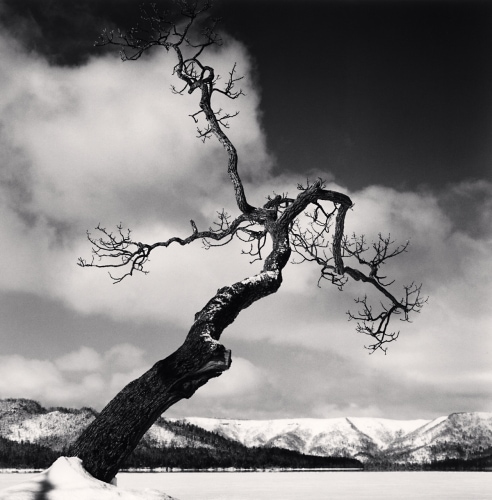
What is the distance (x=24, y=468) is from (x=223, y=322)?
14128cm

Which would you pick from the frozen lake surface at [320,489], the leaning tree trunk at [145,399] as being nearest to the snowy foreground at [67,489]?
the leaning tree trunk at [145,399]

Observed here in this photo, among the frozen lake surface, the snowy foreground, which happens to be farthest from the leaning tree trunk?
the frozen lake surface

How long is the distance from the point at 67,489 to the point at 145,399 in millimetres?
1216

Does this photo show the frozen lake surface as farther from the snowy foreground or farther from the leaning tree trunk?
the snowy foreground

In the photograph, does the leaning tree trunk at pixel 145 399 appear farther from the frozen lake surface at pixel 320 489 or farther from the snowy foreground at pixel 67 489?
the frozen lake surface at pixel 320 489

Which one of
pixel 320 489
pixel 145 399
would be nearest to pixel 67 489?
pixel 145 399

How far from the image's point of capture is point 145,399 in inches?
208

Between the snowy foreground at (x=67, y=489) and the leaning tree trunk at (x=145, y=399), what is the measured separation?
0.52 metres

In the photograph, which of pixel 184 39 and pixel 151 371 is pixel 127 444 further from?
pixel 184 39

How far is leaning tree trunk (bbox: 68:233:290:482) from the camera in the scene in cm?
511

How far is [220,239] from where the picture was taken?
28.8 feet

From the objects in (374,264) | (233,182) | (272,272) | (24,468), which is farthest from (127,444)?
(24,468)

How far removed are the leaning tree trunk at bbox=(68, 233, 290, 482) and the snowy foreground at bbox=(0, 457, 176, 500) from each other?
518 millimetres

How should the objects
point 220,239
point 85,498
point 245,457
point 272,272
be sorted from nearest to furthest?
point 85,498 < point 272,272 < point 220,239 < point 245,457
